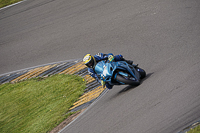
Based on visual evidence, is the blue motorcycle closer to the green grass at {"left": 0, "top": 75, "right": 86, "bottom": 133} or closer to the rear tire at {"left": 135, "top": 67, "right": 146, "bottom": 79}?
the rear tire at {"left": 135, "top": 67, "right": 146, "bottom": 79}

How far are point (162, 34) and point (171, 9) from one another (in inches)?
69.1

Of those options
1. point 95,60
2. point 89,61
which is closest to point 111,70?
point 89,61

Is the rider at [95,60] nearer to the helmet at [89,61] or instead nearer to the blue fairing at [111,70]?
the helmet at [89,61]

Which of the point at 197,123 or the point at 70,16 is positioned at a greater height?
the point at 70,16

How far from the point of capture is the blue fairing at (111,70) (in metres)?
8.25

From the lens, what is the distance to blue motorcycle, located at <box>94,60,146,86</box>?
8.22 m

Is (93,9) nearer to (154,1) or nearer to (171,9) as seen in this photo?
(154,1)

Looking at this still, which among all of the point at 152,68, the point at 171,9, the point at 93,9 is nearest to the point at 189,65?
the point at 152,68

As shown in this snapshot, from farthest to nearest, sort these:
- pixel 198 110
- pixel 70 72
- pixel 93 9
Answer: pixel 93 9 → pixel 70 72 → pixel 198 110

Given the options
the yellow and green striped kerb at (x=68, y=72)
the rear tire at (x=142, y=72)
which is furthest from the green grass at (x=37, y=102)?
the rear tire at (x=142, y=72)

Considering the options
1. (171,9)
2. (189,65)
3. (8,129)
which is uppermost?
(171,9)

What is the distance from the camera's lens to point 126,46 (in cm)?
1177

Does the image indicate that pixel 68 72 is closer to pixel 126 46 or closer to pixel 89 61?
pixel 126 46

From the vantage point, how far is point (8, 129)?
34.2 feet
